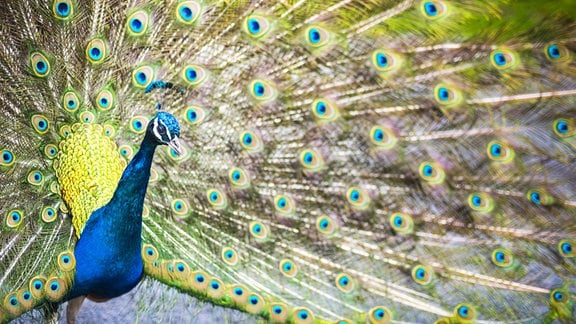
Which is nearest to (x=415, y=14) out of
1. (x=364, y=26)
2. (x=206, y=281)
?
(x=364, y=26)

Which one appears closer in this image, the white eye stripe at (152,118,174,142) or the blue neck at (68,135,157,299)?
the white eye stripe at (152,118,174,142)

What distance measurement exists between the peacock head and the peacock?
2cm

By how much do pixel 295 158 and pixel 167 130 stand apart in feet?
1.45

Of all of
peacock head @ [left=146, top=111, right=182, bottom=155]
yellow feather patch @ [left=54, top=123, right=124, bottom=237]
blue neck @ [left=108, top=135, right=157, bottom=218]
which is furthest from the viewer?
yellow feather patch @ [left=54, top=123, right=124, bottom=237]

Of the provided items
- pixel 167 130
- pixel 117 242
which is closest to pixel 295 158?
pixel 167 130

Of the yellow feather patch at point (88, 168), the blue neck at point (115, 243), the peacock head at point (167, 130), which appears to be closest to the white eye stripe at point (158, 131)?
the peacock head at point (167, 130)

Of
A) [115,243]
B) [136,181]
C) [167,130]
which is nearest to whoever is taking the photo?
[167,130]

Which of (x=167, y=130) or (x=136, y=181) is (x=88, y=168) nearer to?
(x=136, y=181)

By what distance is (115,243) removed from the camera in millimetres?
1896

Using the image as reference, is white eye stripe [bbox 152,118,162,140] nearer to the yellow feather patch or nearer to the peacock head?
the peacock head

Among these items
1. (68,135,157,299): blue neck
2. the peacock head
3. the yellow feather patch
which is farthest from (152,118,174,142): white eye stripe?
the yellow feather patch

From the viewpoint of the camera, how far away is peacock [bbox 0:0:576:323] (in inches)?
69.8

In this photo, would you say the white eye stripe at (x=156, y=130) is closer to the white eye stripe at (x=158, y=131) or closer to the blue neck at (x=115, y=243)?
the white eye stripe at (x=158, y=131)

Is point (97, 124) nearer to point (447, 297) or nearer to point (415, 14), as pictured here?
point (415, 14)
